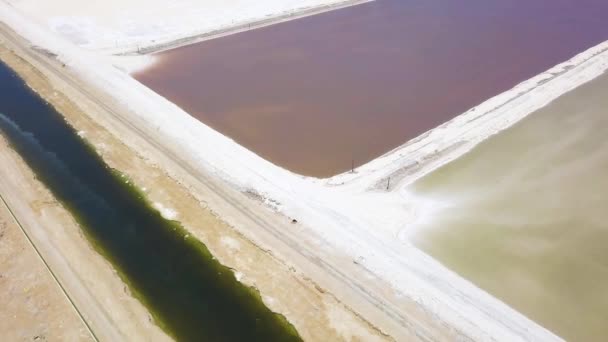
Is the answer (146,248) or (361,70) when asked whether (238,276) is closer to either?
(146,248)

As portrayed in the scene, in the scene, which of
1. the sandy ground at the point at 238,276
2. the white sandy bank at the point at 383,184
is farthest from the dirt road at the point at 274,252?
the white sandy bank at the point at 383,184

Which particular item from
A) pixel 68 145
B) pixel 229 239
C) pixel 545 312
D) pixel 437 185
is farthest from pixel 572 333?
pixel 68 145

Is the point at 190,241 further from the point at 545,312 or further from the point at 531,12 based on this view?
the point at 531,12

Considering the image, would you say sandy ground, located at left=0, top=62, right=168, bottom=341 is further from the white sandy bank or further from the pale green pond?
the pale green pond

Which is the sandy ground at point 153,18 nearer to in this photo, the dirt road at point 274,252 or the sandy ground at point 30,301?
the dirt road at point 274,252

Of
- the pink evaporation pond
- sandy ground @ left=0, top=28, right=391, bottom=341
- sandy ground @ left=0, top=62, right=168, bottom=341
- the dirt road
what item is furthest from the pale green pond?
sandy ground @ left=0, top=62, right=168, bottom=341

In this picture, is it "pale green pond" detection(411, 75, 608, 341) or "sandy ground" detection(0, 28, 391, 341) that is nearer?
"sandy ground" detection(0, 28, 391, 341)
